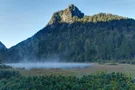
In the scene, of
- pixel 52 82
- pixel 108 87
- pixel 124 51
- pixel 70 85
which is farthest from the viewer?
pixel 124 51

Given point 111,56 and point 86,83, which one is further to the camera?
point 111,56

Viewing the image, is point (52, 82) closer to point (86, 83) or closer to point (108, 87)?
point (86, 83)

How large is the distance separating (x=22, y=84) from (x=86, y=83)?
11364 millimetres

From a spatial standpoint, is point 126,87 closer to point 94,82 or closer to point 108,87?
point 108,87

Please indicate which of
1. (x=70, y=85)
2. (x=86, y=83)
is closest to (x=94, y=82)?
(x=86, y=83)

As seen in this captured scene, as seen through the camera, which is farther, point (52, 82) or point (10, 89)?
point (52, 82)

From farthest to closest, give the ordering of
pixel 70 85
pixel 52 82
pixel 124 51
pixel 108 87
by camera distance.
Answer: pixel 124 51 → pixel 52 82 → pixel 70 85 → pixel 108 87

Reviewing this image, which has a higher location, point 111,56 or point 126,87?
point 111,56

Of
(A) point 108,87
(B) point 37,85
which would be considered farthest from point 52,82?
(A) point 108,87

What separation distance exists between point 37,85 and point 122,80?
17.1 m

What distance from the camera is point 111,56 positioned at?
193 metres

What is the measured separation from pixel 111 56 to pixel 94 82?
489ft

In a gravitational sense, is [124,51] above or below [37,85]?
above

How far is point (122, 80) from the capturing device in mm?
50875
